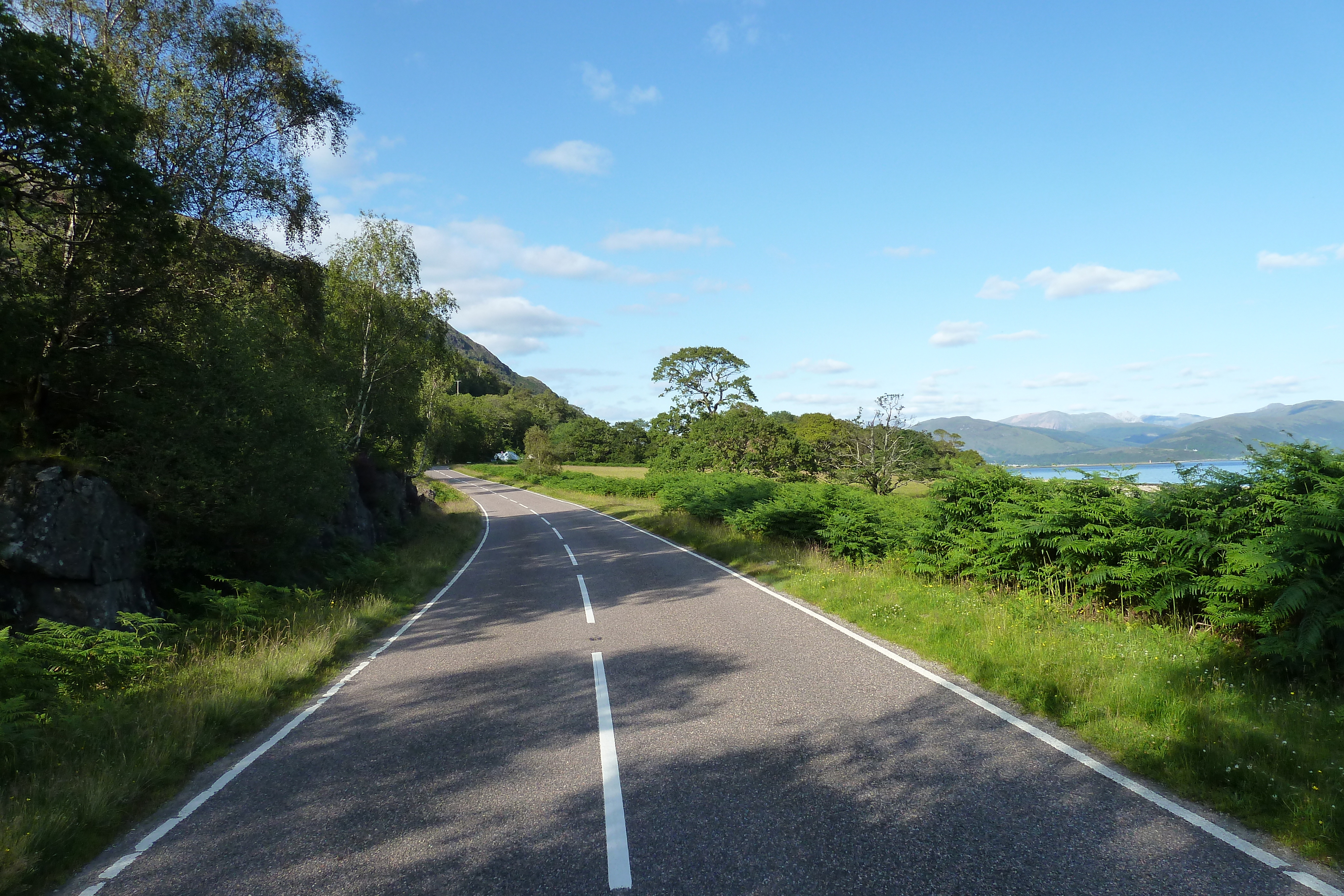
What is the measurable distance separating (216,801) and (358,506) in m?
15.7

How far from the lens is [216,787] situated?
462 cm

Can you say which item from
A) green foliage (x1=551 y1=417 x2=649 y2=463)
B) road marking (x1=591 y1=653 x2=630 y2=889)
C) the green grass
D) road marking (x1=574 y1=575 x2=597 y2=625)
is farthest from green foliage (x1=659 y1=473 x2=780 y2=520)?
green foliage (x1=551 y1=417 x2=649 y2=463)

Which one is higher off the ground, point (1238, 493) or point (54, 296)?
point (54, 296)

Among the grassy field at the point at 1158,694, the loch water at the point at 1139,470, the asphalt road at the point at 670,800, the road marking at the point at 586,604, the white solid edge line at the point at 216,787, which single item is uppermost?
the loch water at the point at 1139,470

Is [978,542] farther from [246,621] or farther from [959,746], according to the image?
[246,621]

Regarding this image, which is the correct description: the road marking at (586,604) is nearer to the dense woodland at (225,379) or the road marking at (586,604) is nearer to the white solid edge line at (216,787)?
Answer: the white solid edge line at (216,787)

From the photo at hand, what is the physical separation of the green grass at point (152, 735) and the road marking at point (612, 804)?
3.04m

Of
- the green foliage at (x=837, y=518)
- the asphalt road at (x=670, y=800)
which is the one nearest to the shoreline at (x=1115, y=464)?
the green foliage at (x=837, y=518)

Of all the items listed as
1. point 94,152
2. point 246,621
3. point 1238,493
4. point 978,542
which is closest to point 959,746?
point 1238,493

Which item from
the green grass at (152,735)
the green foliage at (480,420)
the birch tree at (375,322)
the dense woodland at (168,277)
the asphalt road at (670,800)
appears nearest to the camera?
the asphalt road at (670,800)

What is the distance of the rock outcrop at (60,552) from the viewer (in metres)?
7.87

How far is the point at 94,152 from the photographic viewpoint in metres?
8.34

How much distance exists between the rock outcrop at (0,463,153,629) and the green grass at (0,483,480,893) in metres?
1.62

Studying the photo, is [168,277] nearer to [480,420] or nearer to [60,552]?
[60,552]
